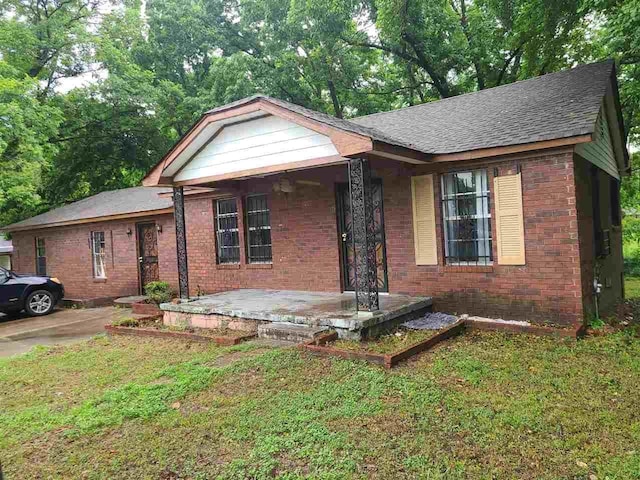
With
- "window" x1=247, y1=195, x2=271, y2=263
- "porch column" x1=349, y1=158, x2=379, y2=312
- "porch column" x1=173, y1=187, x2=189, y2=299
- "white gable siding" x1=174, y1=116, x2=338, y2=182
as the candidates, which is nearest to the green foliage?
"porch column" x1=349, y1=158, x2=379, y2=312

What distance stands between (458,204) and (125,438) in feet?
18.9

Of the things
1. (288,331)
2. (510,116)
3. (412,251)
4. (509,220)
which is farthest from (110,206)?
(509,220)

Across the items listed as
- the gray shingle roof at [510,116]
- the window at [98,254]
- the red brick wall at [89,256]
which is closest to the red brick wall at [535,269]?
the gray shingle roof at [510,116]

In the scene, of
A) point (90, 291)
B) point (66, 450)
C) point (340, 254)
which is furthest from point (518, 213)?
point (90, 291)

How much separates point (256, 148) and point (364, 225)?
2.38 meters

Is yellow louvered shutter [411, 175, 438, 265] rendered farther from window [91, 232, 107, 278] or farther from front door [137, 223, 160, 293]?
window [91, 232, 107, 278]

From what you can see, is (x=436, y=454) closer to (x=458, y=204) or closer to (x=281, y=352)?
(x=281, y=352)

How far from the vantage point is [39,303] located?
11.6 metres

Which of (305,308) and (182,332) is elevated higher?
(305,308)

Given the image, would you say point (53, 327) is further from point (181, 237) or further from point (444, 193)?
point (444, 193)

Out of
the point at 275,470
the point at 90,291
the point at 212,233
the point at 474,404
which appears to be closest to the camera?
the point at 275,470

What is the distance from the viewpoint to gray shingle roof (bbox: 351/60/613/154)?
6.47 m

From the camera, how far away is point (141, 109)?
20219 millimetres

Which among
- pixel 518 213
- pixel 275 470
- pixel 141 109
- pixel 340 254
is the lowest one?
pixel 275 470
